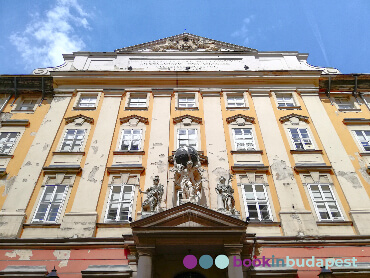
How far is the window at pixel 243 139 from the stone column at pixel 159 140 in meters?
3.18

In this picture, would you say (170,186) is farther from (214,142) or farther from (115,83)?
(115,83)

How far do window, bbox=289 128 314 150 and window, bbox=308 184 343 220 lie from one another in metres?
2.26

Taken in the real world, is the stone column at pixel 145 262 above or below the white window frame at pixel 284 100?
below

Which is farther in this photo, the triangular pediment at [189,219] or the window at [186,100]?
the window at [186,100]

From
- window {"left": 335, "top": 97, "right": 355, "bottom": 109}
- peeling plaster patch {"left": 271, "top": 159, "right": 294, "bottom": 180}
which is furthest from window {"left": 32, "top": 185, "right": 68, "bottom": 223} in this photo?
window {"left": 335, "top": 97, "right": 355, "bottom": 109}

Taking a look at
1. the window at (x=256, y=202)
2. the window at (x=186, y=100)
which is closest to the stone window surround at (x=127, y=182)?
the window at (x=256, y=202)

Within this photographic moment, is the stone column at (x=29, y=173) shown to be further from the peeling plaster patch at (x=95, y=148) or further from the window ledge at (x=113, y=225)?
the window ledge at (x=113, y=225)

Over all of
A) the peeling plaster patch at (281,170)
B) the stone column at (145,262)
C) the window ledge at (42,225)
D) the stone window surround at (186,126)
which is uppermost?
the stone window surround at (186,126)

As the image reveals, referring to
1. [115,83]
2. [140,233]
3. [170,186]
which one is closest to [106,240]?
[140,233]

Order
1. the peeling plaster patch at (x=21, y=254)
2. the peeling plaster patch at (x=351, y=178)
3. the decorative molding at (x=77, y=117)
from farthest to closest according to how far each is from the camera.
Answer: the decorative molding at (x=77, y=117) → the peeling plaster patch at (x=351, y=178) → the peeling plaster patch at (x=21, y=254)

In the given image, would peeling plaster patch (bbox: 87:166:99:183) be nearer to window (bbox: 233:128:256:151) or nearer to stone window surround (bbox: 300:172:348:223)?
window (bbox: 233:128:256:151)

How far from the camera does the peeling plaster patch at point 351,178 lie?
571 inches

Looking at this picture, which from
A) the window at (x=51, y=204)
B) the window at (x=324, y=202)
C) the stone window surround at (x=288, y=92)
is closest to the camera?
the window at (x=51, y=204)

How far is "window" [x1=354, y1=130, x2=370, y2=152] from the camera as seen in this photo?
54.2ft
